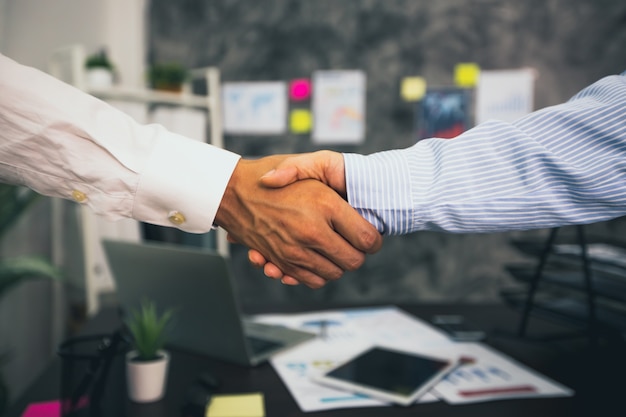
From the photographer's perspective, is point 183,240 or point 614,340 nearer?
point 614,340

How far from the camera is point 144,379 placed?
74 centimetres

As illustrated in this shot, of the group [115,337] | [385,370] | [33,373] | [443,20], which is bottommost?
[33,373]

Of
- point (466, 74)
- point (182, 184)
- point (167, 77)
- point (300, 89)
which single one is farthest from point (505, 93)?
point (182, 184)

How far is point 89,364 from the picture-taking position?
0.64m

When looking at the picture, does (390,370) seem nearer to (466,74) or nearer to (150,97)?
(150,97)

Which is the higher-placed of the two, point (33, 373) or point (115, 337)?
point (115, 337)

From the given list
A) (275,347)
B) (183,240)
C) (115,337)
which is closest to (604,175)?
(275,347)

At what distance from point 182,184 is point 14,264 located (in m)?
1.09

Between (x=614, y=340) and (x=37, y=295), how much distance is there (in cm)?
242

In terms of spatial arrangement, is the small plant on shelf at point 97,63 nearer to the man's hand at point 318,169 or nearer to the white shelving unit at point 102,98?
the white shelving unit at point 102,98

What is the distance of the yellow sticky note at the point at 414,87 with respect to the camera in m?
2.50

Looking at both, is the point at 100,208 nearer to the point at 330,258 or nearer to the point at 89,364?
the point at 89,364

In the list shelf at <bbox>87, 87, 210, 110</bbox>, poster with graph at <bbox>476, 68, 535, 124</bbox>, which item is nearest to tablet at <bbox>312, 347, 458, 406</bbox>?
shelf at <bbox>87, 87, 210, 110</bbox>

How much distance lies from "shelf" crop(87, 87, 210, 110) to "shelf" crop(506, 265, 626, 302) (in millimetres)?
1682
